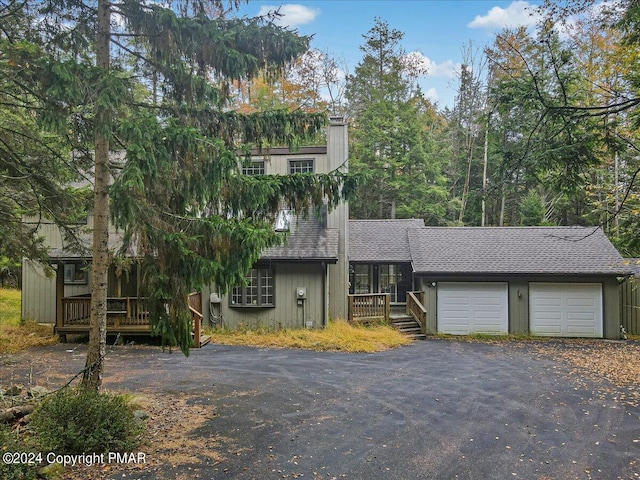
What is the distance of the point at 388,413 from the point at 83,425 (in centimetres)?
428

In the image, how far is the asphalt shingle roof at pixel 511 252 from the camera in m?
14.8

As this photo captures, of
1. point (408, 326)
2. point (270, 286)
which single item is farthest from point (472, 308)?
point (270, 286)

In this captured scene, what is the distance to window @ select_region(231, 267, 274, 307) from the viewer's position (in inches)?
552

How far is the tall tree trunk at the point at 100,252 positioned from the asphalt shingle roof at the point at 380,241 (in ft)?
37.3

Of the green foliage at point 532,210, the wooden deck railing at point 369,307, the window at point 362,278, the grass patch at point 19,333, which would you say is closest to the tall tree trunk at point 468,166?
the green foliage at point 532,210

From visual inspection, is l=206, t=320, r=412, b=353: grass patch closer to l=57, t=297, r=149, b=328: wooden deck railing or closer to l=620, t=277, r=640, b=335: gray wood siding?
l=57, t=297, r=149, b=328: wooden deck railing

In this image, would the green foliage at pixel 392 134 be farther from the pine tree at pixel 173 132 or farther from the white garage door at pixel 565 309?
the pine tree at pixel 173 132

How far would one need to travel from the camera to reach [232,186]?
6.23 meters

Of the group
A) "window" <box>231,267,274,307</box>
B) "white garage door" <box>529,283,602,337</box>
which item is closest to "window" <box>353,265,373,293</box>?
"window" <box>231,267,274,307</box>

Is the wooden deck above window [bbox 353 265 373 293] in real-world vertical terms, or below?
below

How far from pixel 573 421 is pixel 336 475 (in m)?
4.10

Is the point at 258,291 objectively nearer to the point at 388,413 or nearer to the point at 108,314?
the point at 108,314

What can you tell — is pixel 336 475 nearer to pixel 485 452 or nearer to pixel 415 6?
pixel 485 452

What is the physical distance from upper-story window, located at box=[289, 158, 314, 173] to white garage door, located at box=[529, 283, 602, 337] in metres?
8.85
